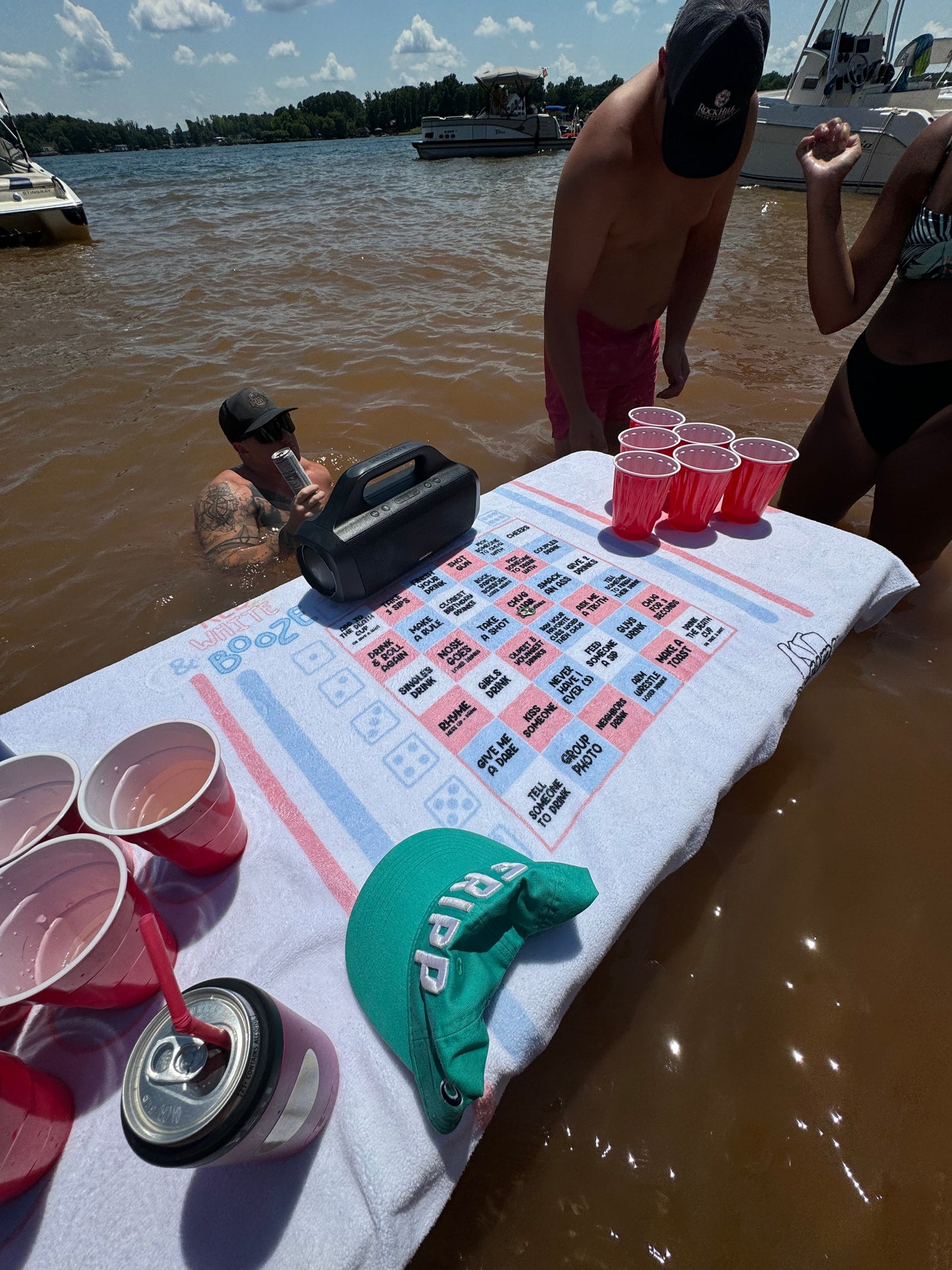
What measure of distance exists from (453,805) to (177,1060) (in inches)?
21.7

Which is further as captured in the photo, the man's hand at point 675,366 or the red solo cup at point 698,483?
the man's hand at point 675,366

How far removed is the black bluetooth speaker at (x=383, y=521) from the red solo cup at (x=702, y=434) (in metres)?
0.71

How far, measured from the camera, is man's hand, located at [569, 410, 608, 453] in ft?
7.64

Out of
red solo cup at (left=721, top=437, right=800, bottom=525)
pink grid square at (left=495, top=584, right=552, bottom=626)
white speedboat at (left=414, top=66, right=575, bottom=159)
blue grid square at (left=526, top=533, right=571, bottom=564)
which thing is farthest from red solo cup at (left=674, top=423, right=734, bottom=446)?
white speedboat at (left=414, top=66, right=575, bottom=159)

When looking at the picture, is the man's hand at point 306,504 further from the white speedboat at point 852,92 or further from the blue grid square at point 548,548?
the white speedboat at point 852,92

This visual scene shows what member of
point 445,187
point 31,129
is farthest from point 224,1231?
point 31,129

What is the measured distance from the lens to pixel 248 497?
2680mm

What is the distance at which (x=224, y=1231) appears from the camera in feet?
2.07

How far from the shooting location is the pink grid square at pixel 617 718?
113cm

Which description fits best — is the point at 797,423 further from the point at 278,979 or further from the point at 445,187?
the point at 445,187

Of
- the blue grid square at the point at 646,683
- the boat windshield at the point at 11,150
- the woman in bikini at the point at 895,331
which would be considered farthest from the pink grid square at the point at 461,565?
the boat windshield at the point at 11,150

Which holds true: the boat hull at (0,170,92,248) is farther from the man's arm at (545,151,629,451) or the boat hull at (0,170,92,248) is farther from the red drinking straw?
the red drinking straw

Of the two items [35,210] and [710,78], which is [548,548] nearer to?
[710,78]

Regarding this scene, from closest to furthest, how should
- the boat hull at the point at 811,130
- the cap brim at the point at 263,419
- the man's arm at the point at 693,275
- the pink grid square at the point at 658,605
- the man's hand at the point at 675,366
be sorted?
the pink grid square at the point at 658,605 < the cap brim at the point at 263,419 < the man's arm at the point at 693,275 < the man's hand at the point at 675,366 < the boat hull at the point at 811,130
